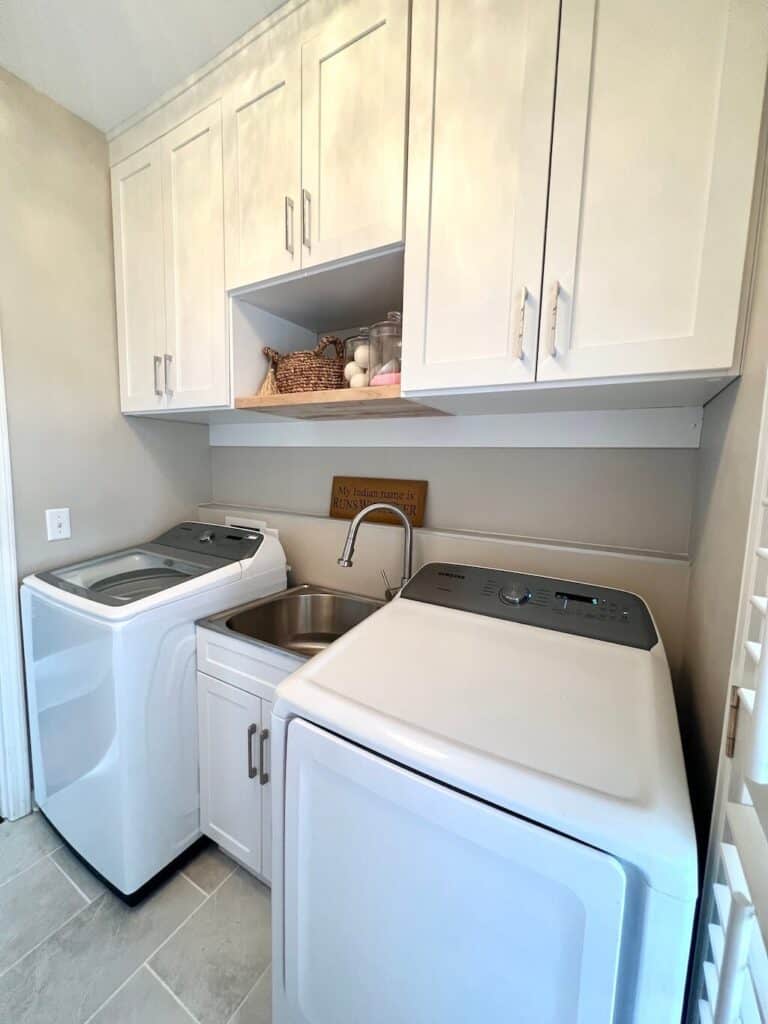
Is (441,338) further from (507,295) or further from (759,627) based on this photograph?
(759,627)

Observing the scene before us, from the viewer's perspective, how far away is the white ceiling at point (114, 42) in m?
1.12

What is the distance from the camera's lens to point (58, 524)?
1565 millimetres

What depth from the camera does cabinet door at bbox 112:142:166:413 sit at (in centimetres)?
148

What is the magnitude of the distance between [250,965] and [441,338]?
1.78m

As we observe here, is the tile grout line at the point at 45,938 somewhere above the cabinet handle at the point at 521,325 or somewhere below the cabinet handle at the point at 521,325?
below

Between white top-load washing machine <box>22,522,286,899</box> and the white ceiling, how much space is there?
163cm

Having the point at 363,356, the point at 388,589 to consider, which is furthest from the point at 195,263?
the point at 388,589

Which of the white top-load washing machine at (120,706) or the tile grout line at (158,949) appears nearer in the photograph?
the tile grout line at (158,949)

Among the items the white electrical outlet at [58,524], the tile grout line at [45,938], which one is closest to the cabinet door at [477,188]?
the white electrical outlet at [58,524]

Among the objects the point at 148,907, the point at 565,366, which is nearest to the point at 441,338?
the point at 565,366

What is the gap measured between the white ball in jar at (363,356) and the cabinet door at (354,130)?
0.85 ft

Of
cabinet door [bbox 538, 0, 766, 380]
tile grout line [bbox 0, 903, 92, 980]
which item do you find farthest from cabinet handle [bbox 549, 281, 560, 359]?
tile grout line [bbox 0, 903, 92, 980]

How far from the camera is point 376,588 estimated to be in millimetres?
1555

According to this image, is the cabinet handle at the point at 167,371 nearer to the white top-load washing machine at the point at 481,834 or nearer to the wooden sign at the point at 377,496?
the wooden sign at the point at 377,496
